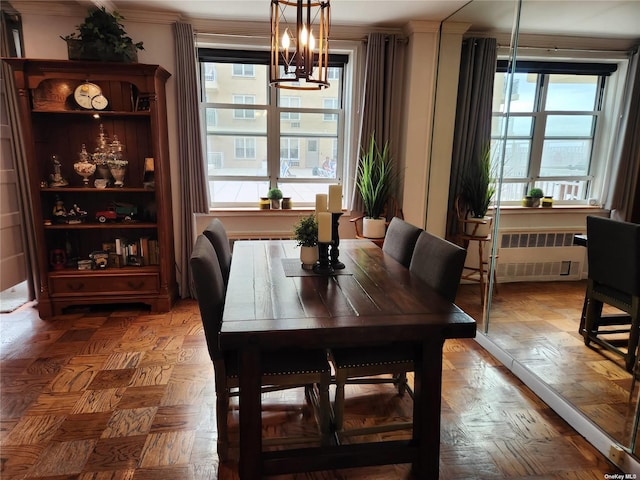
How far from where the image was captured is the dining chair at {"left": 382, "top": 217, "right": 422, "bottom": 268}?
2.40 metres

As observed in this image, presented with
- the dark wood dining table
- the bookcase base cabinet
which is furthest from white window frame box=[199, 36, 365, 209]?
the dark wood dining table

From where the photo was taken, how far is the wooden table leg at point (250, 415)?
1.60 metres

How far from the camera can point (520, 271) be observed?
284 centimetres

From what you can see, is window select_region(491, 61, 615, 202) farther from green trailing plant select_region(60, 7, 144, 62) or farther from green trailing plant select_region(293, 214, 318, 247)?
green trailing plant select_region(60, 7, 144, 62)

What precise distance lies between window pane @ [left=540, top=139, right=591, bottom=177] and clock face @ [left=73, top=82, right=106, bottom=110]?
3.30 m

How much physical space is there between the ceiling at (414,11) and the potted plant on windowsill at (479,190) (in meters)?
0.87

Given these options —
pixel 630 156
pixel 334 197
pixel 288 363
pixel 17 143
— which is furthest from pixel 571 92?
pixel 17 143

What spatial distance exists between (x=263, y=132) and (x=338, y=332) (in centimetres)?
288

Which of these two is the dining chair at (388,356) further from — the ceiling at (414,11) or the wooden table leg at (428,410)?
the ceiling at (414,11)

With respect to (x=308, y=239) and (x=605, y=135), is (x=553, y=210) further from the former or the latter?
(x=308, y=239)

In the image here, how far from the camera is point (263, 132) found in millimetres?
3979

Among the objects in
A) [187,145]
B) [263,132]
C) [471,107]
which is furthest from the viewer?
[263,132]

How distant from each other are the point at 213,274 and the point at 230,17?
2655mm

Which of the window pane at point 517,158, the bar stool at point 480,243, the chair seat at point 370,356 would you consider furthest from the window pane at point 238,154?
the chair seat at point 370,356
